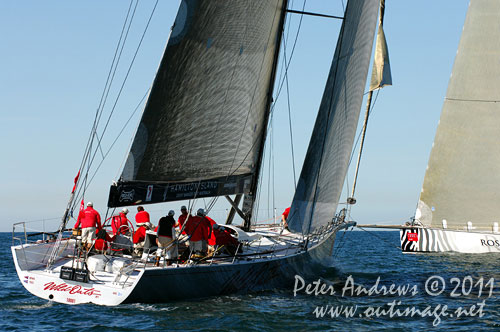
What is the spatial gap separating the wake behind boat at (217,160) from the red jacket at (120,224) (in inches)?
29.5

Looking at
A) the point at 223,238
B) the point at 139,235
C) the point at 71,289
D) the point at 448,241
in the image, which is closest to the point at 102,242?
the point at 139,235

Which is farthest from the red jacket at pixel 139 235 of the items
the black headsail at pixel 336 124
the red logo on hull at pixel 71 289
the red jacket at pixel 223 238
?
the black headsail at pixel 336 124

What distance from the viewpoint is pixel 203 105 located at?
1395 centimetres

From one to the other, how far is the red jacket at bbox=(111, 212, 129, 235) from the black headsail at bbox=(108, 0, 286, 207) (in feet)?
5.92

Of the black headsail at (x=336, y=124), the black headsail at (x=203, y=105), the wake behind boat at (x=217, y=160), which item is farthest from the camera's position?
the black headsail at (x=336, y=124)

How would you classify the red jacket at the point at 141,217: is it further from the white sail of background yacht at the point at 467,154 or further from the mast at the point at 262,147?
the white sail of background yacht at the point at 467,154

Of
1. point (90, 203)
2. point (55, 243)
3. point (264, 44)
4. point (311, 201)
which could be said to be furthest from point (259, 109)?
point (55, 243)

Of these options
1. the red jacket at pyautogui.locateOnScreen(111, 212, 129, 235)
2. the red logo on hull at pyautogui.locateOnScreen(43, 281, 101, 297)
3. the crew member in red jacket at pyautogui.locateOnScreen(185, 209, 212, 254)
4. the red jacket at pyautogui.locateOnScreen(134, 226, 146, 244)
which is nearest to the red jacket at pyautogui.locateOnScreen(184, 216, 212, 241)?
the crew member in red jacket at pyautogui.locateOnScreen(185, 209, 212, 254)

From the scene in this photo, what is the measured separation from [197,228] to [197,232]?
8 centimetres

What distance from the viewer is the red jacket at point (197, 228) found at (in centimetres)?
1296

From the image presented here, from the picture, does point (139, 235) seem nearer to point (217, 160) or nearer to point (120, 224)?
point (120, 224)

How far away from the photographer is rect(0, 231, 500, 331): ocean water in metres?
10.7

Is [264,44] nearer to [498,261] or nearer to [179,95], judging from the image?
[179,95]

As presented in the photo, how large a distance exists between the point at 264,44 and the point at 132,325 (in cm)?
800
